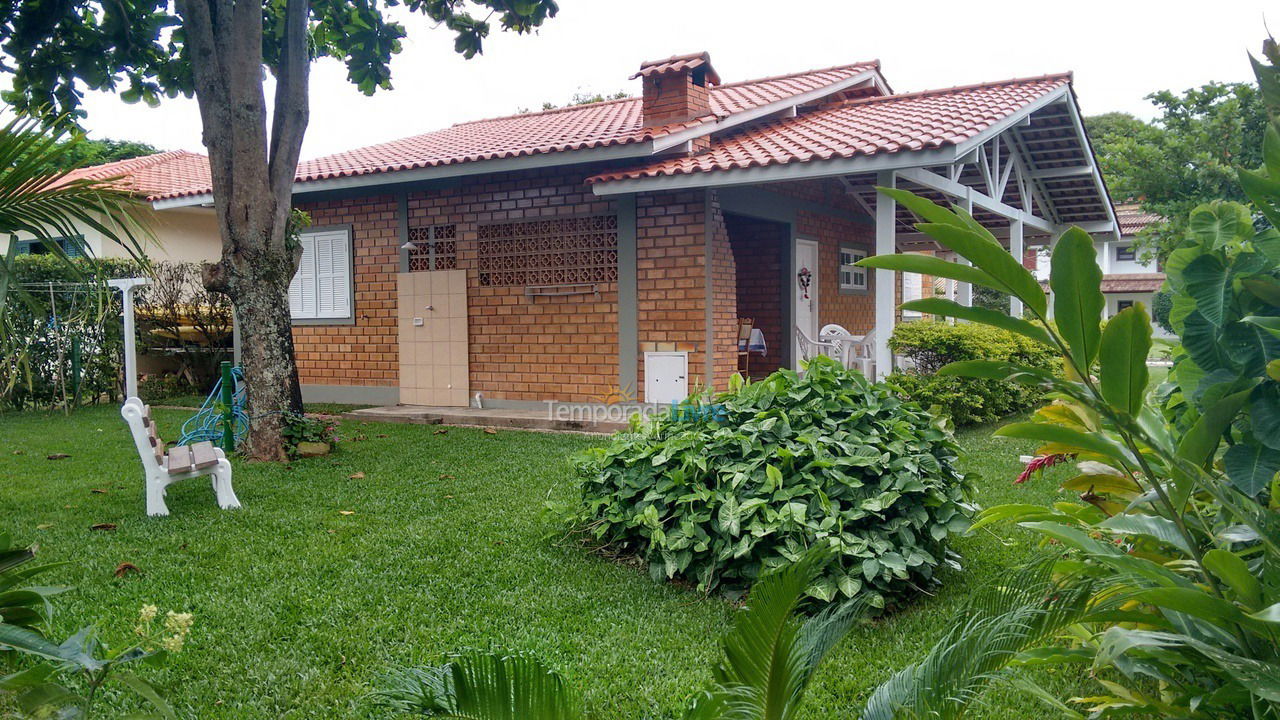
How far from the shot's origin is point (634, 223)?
10.3 m

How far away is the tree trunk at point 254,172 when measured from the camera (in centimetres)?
764

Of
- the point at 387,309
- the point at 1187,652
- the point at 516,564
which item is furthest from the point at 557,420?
the point at 1187,652

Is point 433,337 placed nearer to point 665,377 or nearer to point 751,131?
point 665,377

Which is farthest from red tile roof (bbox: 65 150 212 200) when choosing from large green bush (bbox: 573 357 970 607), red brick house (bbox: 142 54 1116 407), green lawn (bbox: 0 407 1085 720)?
large green bush (bbox: 573 357 970 607)

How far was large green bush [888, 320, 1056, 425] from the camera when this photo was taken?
29.8ft

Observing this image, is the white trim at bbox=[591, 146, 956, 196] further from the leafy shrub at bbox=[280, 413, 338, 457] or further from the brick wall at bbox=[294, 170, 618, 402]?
the leafy shrub at bbox=[280, 413, 338, 457]

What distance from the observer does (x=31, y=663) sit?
126 inches

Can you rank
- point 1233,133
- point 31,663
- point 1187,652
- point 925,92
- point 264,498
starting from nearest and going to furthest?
point 1187,652 < point 31,663 < point 264,498 < point 925,92 < point 1233,133

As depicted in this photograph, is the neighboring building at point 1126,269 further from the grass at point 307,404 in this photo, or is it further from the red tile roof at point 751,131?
the grass at point 307,404

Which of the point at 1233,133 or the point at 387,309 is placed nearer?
the point at 387,309

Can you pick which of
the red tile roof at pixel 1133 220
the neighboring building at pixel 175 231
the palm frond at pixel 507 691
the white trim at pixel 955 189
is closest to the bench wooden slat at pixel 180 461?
the palm frond at pixel 507 691

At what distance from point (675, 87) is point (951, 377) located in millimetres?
4748

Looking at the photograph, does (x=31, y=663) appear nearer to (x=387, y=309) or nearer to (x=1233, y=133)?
(x=387, y=309)

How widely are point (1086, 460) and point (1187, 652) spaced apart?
0.93m
